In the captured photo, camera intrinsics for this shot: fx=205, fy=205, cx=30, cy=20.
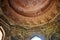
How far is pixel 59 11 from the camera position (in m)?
8.10

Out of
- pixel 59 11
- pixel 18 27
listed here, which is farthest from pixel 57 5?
pixel 18 27

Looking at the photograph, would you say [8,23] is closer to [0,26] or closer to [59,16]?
[0,26]

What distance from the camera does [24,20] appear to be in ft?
27.3

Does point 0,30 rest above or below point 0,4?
below

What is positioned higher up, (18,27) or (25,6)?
(25,6)

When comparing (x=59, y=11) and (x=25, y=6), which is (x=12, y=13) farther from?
(x=59, y=11)

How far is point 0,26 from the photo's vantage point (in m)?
8.12

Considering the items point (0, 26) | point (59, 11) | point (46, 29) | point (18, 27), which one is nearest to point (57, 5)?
point (59, 11)

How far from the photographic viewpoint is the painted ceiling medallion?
26.9ft

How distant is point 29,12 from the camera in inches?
328

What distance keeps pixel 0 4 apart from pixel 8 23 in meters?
0.82

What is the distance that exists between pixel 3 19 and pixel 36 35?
1468 mm

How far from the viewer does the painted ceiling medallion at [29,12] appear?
8.20 meters

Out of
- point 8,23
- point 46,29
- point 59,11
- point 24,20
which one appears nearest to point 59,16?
point 59,11
